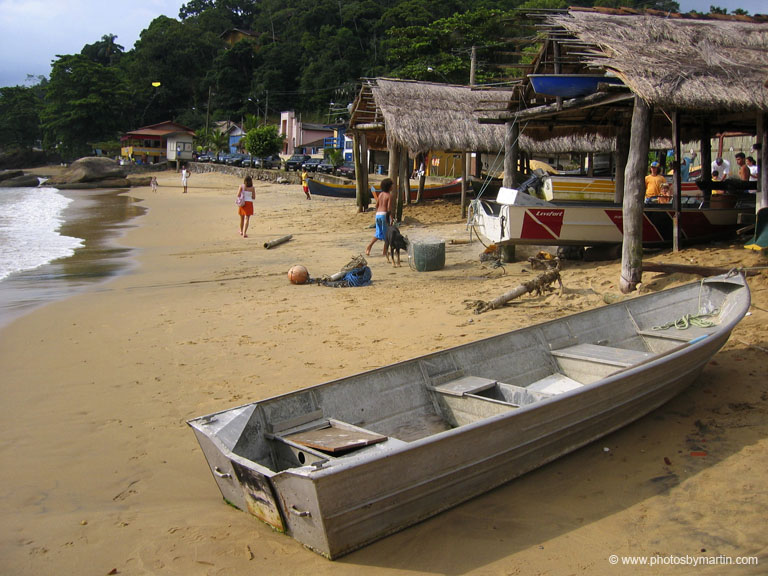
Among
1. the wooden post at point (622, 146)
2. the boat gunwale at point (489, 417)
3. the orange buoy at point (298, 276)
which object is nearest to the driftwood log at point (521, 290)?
the boat gunwale at point (489, 417)

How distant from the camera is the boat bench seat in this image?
5.23 meters

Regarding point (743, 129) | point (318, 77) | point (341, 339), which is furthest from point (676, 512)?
point (318, 77)

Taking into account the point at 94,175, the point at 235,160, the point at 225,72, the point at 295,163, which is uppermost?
the point at 225,72

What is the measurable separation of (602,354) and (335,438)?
8.85ft

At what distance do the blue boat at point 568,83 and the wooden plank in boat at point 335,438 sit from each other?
620 centimetres

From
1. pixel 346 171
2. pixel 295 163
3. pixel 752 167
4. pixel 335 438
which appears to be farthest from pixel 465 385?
pixel 295 163

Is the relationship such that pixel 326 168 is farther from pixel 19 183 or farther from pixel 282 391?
pixel 282 391

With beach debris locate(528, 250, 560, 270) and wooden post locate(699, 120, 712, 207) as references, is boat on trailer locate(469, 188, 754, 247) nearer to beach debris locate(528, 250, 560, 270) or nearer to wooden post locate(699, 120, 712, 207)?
beach debris locate(528, 250, 560, 270)

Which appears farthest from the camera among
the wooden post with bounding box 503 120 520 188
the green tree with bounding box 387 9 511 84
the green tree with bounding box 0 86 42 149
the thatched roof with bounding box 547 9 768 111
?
the green tree with bounding box 0 86 42 149

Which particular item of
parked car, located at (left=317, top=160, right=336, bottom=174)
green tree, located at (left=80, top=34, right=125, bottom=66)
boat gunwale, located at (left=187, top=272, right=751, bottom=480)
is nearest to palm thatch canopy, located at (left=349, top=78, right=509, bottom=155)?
boat gunwale, located at (left=187, top=272, right=751, bottom=480)

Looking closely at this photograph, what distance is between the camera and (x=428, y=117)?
1588 centimetres

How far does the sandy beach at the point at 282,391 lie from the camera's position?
11.2ft

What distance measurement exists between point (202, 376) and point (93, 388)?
3.08ft

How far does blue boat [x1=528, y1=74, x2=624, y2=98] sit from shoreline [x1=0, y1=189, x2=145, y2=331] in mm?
7509
